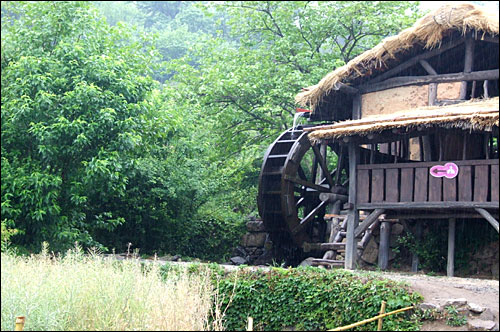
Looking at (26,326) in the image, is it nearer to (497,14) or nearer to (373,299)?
(373,299)

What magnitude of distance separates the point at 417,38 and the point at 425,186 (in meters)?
3.91

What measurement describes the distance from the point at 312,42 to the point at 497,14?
373 inches


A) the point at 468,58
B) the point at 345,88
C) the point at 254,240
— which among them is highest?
the point at 468,58

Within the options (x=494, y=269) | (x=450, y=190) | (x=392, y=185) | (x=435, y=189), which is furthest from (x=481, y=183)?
(x=494, y=269)

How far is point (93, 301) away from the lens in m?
8.34

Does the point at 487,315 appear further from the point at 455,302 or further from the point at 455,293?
the point at 455,293

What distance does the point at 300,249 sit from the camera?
1741cm

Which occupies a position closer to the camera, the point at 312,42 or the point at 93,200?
the point at 93,200

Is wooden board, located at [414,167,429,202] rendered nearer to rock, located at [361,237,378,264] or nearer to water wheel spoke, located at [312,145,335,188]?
rock, located at [361,237,378,264]

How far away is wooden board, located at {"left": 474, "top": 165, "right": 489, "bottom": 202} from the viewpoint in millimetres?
12203

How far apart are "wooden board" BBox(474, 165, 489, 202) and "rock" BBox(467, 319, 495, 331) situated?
3.17 metres

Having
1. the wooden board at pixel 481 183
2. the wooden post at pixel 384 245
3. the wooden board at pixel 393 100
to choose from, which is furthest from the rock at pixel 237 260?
the wooden board at pixel 481 183

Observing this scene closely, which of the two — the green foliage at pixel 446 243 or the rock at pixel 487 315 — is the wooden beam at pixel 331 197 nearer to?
the green foliage at pixel 446 243

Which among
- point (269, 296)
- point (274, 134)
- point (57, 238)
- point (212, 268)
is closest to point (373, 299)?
point (269, 296)
